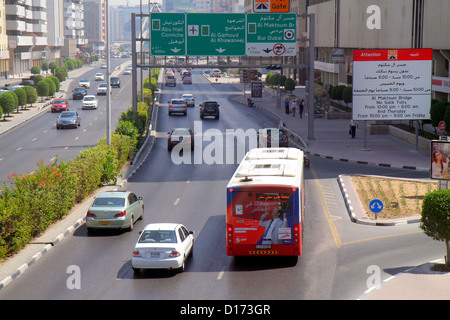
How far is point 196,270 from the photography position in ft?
67.9

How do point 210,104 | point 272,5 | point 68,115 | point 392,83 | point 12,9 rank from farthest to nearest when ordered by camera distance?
point 12,9 < point 210,104 < point 68,115 < point 272,5 < point 392,83

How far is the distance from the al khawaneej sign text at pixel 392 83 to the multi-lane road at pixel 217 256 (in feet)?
19.7

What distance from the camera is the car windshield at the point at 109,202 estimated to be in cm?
2589

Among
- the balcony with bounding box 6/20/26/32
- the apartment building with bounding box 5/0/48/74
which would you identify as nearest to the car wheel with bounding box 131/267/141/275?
the apartment building with bounding box 5/0/48/74

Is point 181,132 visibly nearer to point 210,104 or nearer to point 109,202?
point 210,104

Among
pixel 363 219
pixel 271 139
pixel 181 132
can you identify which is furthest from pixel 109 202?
pixel 181 132

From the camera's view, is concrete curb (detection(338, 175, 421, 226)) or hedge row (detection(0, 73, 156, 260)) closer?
hedge row (detection(0, 73, 156, 260))

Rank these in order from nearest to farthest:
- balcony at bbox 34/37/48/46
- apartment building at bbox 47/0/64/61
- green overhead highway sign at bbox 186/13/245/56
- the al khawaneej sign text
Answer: the al khawaneej sign text < green overhead highway sign at bbox 186/13/245/56 < balcony at bbox 34/37/48/46 < apartment building at bbox 47/0/64/61

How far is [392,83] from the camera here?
148 feet

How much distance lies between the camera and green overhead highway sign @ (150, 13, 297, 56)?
51.2m

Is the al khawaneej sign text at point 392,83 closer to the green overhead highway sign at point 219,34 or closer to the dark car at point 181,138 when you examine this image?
the green overhead highway sign at point 219,34

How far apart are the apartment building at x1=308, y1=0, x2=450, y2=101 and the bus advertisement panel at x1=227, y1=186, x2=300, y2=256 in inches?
1468

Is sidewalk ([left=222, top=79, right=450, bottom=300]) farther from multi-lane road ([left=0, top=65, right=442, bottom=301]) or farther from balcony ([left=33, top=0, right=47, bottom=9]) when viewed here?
balcony ([left=33, top=0, right=47, bottom=9])

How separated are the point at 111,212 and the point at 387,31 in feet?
164
